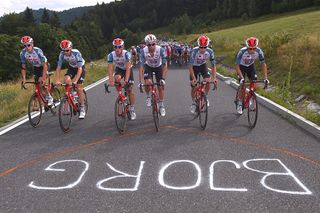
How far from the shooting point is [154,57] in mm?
8672

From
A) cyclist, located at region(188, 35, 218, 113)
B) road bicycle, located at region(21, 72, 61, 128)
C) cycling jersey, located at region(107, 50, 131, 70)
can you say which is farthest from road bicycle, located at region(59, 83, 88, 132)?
cyclist, located at region(188, 35, 218, 113)

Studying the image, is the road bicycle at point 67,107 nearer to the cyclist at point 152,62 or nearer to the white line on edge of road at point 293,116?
the cyclist at point 152,62

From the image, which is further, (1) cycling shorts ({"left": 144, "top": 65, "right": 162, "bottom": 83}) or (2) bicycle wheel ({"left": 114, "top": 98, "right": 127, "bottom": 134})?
(1) cycling shorts ({"left": 144, "top": 65, "right": 162, "bottom": 83})

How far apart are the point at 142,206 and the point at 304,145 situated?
374cm

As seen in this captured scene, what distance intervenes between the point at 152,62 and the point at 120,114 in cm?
161

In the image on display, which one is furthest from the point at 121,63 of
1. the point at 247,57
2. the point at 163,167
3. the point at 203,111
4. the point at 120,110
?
the point at 163,167

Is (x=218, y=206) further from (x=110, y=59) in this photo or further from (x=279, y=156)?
(x=110, y=59)

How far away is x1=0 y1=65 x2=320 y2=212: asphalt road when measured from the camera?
14.9ft

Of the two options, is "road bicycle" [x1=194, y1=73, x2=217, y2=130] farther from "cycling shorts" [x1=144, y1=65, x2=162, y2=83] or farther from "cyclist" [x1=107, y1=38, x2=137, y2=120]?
"cyclist" [x1=107, y1=38, x2=137, y2=120]

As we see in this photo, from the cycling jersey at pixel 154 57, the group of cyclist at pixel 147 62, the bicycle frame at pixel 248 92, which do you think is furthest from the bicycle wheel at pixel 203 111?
the cycling jersey at pixel 154 57

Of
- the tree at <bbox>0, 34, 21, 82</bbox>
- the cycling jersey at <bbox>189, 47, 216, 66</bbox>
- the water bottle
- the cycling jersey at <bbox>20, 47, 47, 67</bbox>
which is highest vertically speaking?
the cycling jersey at <bbox>20, 47, 47, 67</bbox>

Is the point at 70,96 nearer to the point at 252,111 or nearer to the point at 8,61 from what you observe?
the point at 252,111

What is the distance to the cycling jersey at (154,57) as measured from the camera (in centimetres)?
853

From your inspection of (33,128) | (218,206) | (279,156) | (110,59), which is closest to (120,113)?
(110,59)
